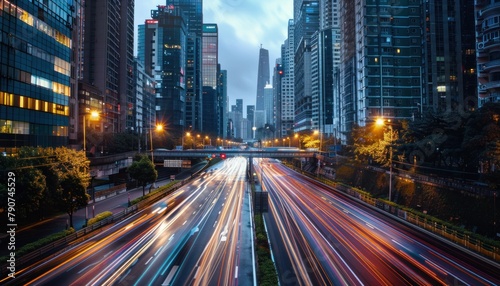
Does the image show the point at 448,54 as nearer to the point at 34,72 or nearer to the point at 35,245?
the point at 34,72

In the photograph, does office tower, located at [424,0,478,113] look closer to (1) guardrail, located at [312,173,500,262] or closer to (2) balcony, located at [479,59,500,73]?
(2) balcony, located at [479,59,500,73]

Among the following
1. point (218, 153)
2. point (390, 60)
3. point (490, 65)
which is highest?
point (390, 60)

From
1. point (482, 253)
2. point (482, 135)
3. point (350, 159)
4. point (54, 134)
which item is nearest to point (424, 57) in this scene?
point (350, 159)

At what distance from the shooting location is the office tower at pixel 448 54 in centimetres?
9856

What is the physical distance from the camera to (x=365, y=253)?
27156mm

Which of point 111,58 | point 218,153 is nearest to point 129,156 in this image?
point 218,153

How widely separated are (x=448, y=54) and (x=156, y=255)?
10473cm

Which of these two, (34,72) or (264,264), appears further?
(34,72)

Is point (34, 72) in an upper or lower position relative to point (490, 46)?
lower

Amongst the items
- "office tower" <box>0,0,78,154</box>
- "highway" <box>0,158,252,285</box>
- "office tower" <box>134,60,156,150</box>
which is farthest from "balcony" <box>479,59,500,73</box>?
"office tower" <box>134,60,156,150</box>

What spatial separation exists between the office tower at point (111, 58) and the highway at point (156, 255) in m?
90.1

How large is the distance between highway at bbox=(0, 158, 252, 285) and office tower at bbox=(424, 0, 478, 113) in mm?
82674

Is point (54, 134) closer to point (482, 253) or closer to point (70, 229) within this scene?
point (70, 229)

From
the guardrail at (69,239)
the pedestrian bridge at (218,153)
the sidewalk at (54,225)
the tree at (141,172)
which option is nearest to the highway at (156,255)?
the guardrail at (69,239)
